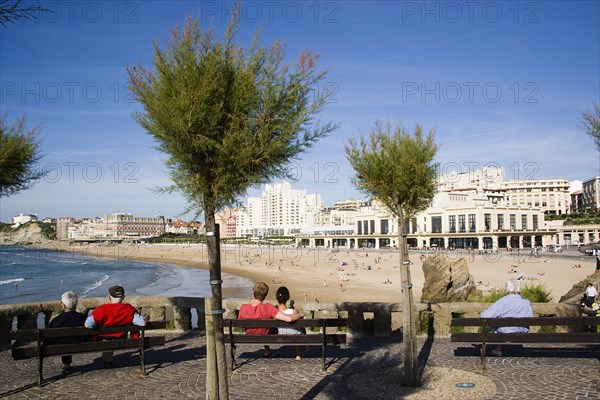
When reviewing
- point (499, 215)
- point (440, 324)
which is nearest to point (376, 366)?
point (440, 324)

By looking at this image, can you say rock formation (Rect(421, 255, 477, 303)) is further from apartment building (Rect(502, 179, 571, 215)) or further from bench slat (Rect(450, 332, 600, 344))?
apartment building (Rect(502, 179, 571, 215))

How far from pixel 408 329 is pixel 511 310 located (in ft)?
7.86

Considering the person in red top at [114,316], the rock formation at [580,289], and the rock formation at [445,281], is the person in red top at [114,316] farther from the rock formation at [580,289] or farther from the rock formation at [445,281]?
the rock formation at [580,289]

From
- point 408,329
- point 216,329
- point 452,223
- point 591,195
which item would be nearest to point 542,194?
point 591,195

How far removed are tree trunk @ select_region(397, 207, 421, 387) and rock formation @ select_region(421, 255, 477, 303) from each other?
1234cm

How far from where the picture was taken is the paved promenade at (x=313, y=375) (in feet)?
21.3

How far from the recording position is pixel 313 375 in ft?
24.2

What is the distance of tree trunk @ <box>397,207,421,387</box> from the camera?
6.79 metres

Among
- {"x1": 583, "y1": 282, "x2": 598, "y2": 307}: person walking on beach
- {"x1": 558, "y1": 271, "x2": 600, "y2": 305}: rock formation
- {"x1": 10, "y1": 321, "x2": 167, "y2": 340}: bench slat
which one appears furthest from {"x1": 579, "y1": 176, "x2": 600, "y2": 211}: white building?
{"x1": 10, "y1": 321, "x2": 167, "y2": 340}: bench slat

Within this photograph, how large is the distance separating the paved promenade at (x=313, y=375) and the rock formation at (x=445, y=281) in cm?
1008

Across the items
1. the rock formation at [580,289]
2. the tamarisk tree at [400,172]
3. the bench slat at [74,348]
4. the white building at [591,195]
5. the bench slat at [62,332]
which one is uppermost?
the white building at [591,195]

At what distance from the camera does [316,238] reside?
454 ft

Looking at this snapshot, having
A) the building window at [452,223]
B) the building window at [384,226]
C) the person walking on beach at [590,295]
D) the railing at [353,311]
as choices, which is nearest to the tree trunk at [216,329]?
the railing at [353,311]

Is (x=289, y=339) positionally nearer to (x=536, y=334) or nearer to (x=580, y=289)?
(x=536, y=334)
